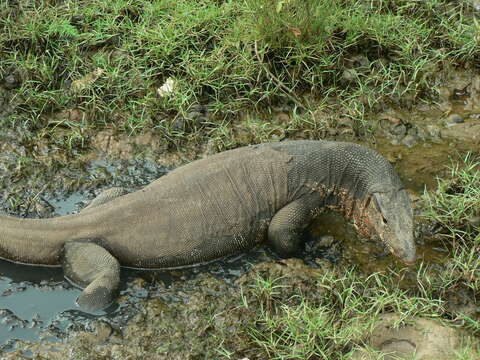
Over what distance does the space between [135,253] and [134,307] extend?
1.45 ft

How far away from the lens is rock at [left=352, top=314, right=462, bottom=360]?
458cm

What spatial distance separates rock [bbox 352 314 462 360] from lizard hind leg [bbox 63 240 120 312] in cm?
180

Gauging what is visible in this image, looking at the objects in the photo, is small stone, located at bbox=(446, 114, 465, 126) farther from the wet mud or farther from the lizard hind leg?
the lizard hind leg

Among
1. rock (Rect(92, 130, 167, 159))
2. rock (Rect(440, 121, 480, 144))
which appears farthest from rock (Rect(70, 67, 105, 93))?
rock (Rect(440, 121, 480, 144))

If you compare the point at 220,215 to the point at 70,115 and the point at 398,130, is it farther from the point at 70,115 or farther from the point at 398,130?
the point at 398,130

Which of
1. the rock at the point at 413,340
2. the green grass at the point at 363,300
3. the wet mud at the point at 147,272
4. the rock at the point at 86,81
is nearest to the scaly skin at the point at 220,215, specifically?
the wet mud at the point at 147,272

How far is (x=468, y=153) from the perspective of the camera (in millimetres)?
6445

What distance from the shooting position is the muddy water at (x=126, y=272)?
196 inches

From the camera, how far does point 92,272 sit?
5.18 metres

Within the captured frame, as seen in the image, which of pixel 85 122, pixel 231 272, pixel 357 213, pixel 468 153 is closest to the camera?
pixel 231 272

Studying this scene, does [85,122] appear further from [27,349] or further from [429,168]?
[429,168]

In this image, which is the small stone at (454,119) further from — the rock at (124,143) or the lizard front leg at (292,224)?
the rock at (124,143)

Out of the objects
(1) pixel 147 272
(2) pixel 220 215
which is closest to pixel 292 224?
(2) pixel 220 215

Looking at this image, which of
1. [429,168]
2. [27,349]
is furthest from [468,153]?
[27,349]
